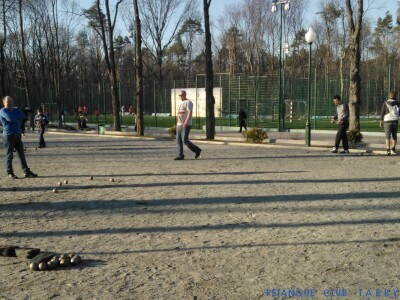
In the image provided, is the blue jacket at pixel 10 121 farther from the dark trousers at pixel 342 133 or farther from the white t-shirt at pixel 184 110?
the dark trousers at pixel 342 133

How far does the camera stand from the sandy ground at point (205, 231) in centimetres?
383

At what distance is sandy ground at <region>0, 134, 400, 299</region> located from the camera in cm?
383

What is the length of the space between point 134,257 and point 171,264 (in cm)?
42

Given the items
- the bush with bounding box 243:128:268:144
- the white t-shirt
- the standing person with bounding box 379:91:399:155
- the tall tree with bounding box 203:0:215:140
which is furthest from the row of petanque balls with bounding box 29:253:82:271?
the tall tree with bounding box 203:0:215:140

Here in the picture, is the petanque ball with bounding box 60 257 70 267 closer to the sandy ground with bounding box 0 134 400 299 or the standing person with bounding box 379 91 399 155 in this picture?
the sandy ground with bounding box 0 134 400 299

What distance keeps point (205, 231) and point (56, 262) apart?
1827mm

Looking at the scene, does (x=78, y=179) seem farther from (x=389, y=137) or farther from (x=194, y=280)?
(x=389, y=137)

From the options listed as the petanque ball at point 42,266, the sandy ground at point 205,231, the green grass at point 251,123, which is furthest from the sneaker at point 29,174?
the green grass at point 251,123

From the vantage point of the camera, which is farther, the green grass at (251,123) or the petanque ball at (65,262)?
the green grass at (251,123)

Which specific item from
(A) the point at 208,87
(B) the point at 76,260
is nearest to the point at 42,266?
(B) the point at 76,260

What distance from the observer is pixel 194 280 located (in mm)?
3891

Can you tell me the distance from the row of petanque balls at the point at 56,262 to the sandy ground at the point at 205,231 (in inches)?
2.8

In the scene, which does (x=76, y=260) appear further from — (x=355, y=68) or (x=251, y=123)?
(x=251, y=123)

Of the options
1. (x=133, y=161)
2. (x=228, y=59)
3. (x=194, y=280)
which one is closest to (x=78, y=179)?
(x=133, y=161)
